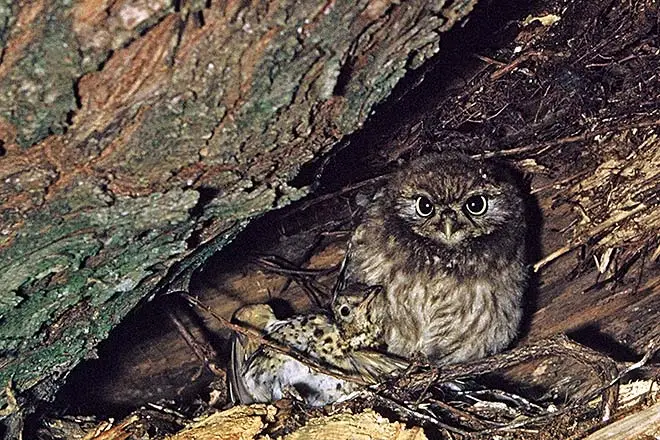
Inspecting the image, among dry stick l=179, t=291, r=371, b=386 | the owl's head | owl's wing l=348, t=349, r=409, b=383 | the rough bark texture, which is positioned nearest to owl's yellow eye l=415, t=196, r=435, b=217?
the owl's head

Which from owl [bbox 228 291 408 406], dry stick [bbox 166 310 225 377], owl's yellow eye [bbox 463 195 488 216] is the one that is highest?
dry stick [bbox 166 310 225 377]

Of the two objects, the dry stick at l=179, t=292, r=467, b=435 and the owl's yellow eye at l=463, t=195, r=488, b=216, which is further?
the owl's yellow eye at l=463, t=195, r=488, b=216

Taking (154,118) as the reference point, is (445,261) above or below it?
below

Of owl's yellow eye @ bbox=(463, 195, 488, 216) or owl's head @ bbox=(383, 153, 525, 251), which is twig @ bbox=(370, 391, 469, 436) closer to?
owl's head @ bbox=(383, 153, 525, 251)

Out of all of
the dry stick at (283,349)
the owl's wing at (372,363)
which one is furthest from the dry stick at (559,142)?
the dry stick at (283,349)

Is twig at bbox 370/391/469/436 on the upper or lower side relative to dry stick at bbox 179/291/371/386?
lower

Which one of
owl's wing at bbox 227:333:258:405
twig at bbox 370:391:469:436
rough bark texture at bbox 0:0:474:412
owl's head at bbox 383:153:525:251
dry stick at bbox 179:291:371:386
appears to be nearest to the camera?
rough bark texture at bbox 0:0:474:412

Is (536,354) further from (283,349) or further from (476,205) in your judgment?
(283,349)

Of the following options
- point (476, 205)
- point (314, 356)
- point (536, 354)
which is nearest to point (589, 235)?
point (476, 205)
